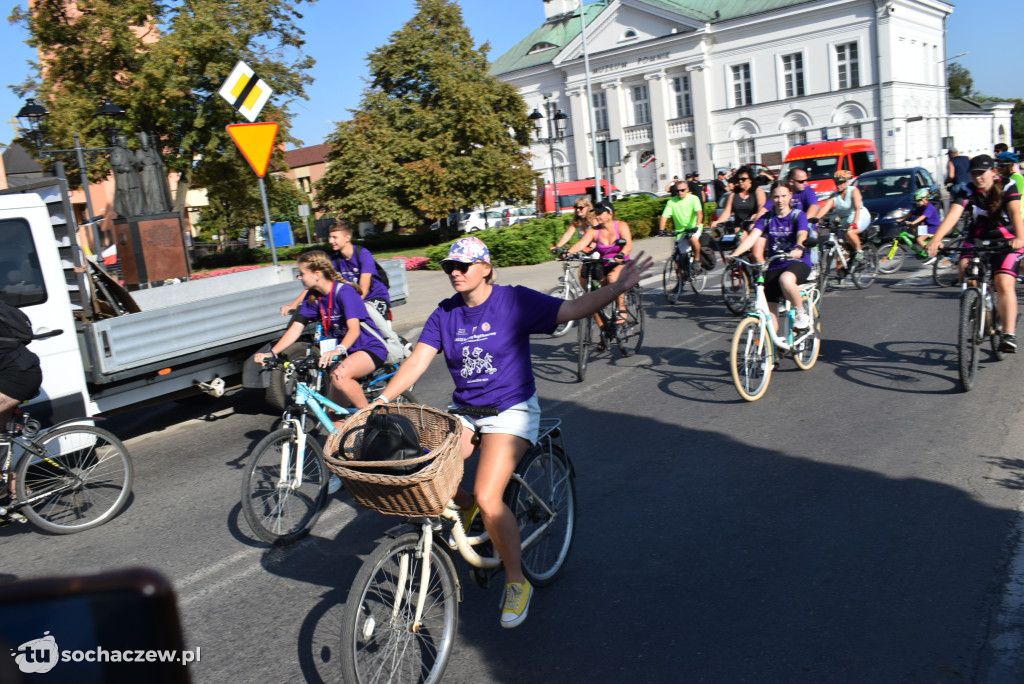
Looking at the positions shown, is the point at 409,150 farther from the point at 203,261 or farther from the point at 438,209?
the point at 203,261

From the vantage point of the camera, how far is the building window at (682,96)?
5119cm

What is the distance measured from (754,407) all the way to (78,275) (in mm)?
5730

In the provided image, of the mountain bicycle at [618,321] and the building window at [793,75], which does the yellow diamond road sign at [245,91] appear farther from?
the building window at [793,75]

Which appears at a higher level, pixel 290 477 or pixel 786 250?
pixel 786 250

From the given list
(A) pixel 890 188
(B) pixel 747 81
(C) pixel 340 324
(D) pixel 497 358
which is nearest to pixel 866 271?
(A) pixel 890 188

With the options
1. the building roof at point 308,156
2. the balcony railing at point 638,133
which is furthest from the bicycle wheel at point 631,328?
the building roof at point 308,156

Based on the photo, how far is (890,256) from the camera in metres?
14.6

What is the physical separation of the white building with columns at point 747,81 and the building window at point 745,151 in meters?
0.06

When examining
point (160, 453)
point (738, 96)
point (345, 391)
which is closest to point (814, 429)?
point (345, 391)

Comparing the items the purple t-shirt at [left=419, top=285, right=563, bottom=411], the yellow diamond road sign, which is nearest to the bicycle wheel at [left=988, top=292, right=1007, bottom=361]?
the purple t-shirt at [left=419, top=285, right=563, bottom=411]

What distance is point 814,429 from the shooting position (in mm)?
6406

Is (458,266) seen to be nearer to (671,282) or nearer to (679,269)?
(679,269)

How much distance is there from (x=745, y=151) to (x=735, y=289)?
1629 inches

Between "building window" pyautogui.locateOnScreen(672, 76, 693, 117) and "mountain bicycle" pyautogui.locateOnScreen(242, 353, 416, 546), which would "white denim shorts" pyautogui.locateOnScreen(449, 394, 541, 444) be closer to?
"mountain bicycle" pyautogui.locateOnScreen(242, 353, 416, 546)
